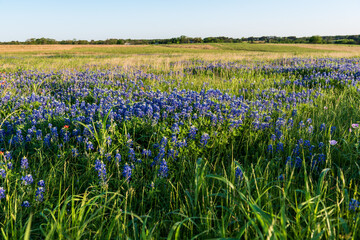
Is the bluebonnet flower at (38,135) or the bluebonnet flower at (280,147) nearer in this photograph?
the bluebonnet flower at (280,147)

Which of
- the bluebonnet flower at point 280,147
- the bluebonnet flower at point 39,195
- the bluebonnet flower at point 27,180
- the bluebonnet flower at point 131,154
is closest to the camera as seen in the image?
the bluebonnet flower at point 39,195

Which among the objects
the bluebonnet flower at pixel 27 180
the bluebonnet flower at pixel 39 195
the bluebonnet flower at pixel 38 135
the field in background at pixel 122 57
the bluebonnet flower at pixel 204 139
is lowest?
the bluebonnet flower at pixel 39 195

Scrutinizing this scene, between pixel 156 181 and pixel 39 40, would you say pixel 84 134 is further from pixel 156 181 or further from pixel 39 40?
pixel 39 40

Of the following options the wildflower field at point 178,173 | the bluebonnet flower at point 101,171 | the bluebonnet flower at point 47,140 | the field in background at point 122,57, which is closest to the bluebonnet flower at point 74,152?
the wildflower field at point 178,173

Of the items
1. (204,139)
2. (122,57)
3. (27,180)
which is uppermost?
(122,57)

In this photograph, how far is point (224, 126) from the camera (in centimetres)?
392

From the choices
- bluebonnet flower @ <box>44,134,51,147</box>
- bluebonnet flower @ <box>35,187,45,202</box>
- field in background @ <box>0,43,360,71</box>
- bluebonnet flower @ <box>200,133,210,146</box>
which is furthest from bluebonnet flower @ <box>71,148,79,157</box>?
field in background @ <box>0,43,360,71</box>

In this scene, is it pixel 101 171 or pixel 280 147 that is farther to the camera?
pixel 280 147

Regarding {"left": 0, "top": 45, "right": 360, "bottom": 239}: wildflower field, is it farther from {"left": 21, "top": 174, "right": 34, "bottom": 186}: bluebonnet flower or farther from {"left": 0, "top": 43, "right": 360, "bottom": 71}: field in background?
{"left": 0, "top": 43, "right": 360, "bottom": 71}: field in background

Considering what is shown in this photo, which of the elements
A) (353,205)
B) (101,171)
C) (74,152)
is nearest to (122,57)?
(74,152)

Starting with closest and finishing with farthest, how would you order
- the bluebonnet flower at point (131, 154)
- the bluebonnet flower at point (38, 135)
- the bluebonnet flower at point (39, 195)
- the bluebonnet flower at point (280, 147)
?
the bluebonnet flower at point (39, 195) → the bluebonnet flower at point (131, 154) → the bluebonnet flower at point (280, 147) → the bluebonnet flower at point (38, 135)

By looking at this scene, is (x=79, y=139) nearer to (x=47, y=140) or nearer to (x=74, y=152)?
(x=74, y=152)

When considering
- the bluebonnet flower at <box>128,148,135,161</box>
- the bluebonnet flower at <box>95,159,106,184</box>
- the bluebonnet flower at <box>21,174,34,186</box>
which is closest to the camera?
the bluebonnet flower at <box>21,174,34,186</box>

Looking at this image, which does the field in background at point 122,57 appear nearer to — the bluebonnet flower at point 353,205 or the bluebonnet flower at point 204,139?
the bluebonnet flower at point 204,139
